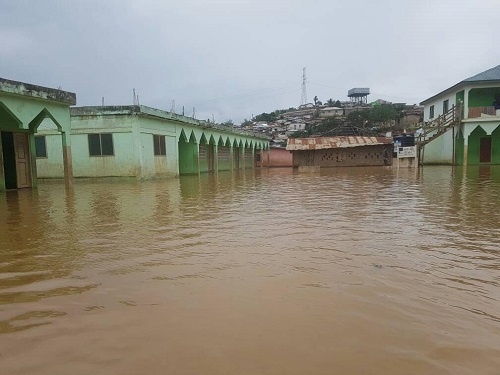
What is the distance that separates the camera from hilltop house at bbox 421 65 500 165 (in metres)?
24.1

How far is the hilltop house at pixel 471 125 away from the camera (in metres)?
24.1

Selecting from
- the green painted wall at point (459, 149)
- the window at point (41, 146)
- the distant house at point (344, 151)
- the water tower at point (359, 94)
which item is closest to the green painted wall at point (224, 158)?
the distant house at point (344, 151)

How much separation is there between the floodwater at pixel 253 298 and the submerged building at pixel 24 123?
7653 mm

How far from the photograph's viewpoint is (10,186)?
1286 centimetres

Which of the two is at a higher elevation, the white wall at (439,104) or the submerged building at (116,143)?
the white wall at (439,104)

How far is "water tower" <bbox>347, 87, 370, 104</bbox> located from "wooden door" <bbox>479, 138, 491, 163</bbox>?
65090 millimetres

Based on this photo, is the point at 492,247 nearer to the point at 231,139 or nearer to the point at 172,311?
the point at 172,311

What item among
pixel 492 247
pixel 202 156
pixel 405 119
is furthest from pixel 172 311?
pixel 405 119

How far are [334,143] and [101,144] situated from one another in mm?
20378

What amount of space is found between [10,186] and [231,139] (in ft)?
63.4

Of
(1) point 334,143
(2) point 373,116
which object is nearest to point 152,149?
(1) point 334,143

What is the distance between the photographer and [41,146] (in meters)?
18.2

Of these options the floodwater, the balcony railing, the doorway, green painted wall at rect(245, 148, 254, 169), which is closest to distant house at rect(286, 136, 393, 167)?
green painted wall at rect(245, 148, 254, 169)

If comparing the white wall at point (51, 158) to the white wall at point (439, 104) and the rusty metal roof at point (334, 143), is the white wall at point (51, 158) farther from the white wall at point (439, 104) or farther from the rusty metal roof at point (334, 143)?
the white wall at point (439, 104)
